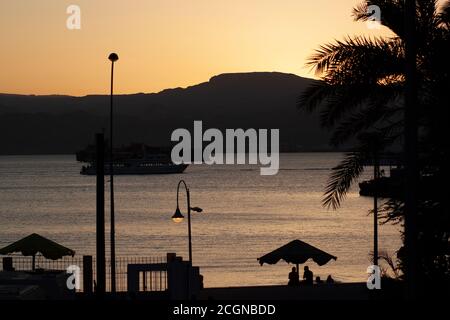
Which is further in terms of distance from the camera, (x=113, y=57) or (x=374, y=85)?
(x=113, y=57)

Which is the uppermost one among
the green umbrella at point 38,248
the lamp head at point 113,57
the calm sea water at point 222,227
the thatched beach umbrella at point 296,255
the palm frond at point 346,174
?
the lamp head at point 113,57

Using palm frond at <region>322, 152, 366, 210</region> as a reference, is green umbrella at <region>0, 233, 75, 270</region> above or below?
below

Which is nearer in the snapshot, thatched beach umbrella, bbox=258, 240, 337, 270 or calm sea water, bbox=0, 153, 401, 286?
thatched beach umbrella, bbox=258, 240, 337, 270

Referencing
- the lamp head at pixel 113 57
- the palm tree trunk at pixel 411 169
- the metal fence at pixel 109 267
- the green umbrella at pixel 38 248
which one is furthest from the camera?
the metal fence at pixel 109 267

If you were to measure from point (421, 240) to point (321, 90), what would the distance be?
3.46 m

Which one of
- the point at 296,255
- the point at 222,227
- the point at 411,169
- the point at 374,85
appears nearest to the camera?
the point at 411,169

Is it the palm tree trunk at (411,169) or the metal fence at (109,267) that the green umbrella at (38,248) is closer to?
the metal fence at (109,267)

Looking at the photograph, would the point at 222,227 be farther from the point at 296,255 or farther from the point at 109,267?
the point at 296,255

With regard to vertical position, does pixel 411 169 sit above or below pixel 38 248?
above

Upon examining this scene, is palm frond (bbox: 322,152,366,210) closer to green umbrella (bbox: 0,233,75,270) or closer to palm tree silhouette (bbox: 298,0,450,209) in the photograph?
palm tree silhouette (bbox: 298,0,450,209)

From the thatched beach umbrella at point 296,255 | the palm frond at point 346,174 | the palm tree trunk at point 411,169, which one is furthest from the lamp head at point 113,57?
the palm tree trunk at point 411,169

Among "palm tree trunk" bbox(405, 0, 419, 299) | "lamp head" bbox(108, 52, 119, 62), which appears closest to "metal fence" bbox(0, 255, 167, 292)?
"lamp head" bbox(108, 52, 119, 62)

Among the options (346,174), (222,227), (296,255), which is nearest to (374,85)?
(346,174)
